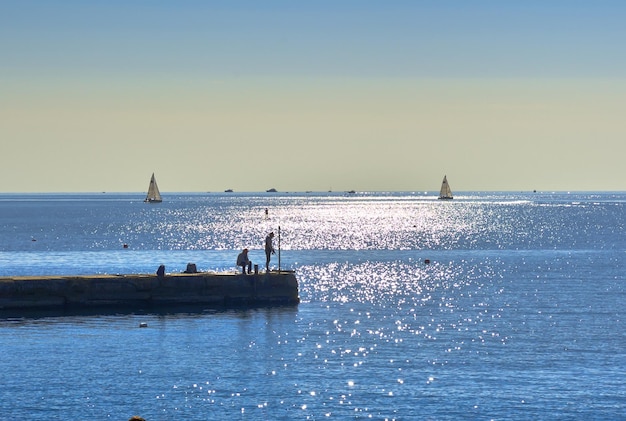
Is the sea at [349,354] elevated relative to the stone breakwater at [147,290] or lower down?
lower down

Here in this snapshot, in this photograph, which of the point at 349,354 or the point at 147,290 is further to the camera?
the point at 147,290

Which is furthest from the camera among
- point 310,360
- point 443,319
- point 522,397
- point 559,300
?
point 559,300

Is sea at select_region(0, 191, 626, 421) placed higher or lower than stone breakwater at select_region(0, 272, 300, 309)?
lower

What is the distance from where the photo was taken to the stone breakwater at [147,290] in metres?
59.5

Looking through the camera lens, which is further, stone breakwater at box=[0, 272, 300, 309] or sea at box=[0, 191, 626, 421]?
stone breakwater at box=[0, 272, 300, 309]

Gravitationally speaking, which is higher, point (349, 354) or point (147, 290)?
point (147, 290)

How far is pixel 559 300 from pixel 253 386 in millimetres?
32489

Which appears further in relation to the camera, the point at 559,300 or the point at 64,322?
the point at 559,300

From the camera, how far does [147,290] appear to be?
61.4 metres

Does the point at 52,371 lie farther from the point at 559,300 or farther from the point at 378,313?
the point at 559,300

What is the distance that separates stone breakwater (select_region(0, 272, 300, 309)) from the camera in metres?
59.5

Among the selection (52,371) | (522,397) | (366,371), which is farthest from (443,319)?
(52,371)

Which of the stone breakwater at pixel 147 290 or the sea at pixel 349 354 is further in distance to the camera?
the stone breakwater at pixel 147 290

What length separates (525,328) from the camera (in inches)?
2121
